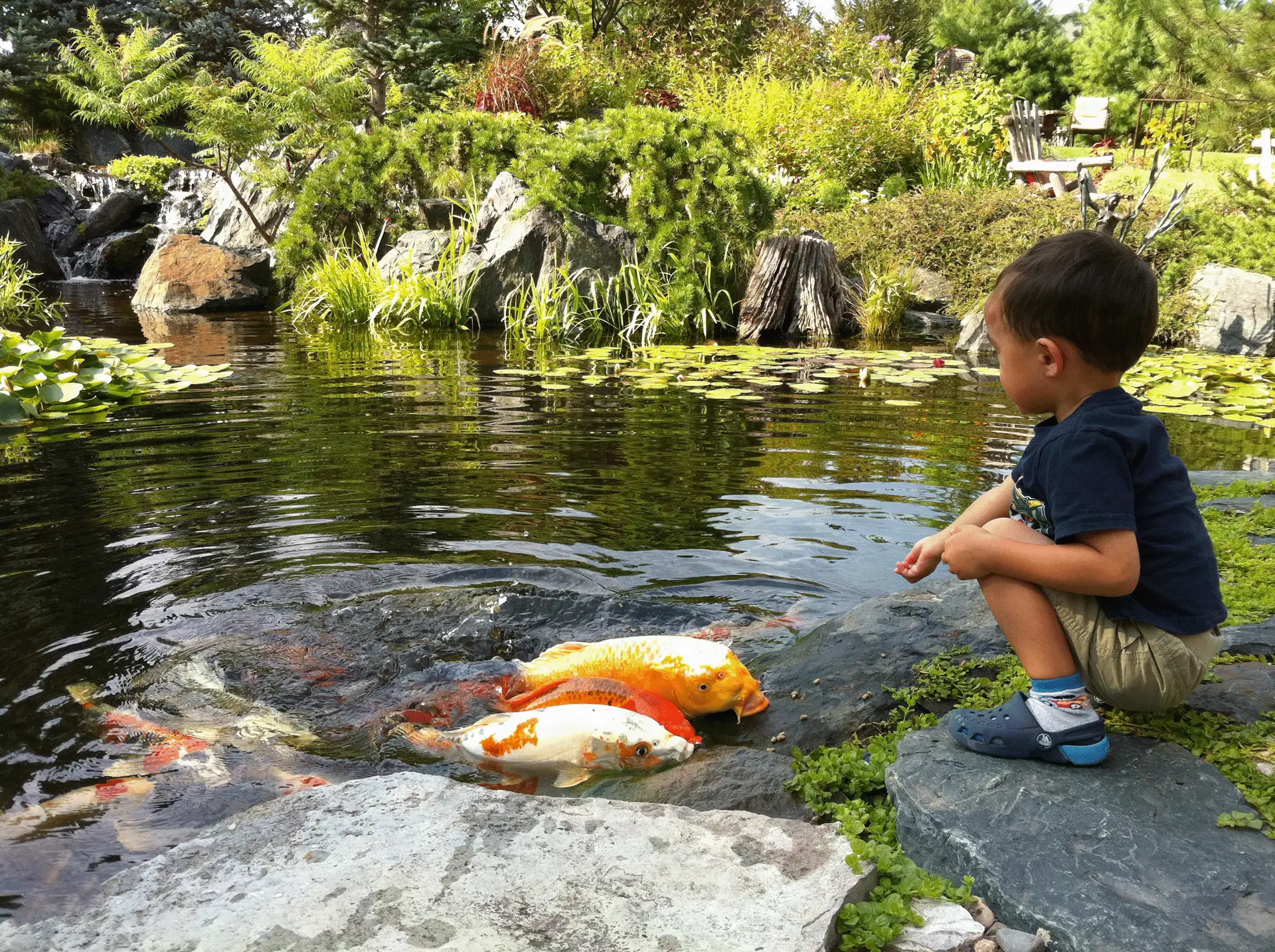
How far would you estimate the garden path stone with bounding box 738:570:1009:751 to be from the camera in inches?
103

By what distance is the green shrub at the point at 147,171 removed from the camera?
2139 cm

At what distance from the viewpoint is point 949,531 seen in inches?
90.6

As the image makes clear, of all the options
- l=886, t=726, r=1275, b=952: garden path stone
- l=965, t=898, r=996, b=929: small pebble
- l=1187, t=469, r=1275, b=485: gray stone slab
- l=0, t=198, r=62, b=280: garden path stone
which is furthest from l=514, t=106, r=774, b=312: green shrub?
l=0, t=198, r=62, b=280: garden path stone

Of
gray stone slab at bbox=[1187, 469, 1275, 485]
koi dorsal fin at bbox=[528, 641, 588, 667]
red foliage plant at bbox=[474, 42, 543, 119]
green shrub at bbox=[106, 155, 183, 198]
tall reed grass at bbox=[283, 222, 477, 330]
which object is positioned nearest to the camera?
koi dorsal fin at bbox=[528, 641, 588, 667]

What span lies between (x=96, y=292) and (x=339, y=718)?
16799mm

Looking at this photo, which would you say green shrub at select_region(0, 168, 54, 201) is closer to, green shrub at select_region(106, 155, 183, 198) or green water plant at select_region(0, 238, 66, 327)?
green shrub at select_region(106, 155, 183, 198)

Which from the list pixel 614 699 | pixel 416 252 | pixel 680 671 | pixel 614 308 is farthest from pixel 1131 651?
pixel 416 252

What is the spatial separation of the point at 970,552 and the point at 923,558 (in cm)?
30

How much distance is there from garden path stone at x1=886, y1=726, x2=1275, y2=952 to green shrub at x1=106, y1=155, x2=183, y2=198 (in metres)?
23.2

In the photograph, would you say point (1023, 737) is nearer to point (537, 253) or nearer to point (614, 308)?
point (614, 308)

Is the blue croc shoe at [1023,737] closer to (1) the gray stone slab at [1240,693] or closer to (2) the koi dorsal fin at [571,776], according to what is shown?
(1) the gray stone slab at [1240,693]

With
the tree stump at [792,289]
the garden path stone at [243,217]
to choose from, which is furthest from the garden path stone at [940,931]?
the garden path stone at [243,217]

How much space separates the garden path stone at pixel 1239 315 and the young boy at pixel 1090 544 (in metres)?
9.81

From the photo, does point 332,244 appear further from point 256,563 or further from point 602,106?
point 256,563
